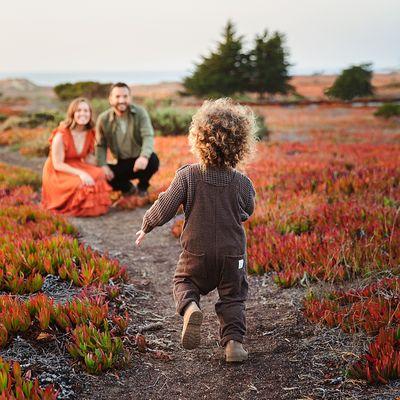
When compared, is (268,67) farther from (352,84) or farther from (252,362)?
(252,362)

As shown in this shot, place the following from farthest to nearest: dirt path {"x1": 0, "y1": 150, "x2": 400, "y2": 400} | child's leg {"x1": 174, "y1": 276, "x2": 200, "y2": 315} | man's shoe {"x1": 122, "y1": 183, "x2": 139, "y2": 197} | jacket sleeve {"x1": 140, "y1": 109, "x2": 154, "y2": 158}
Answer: man's shoe {"x1": 122, "y1": 183, "x2": 139, "y2": 197}
jacket sleeve {"x1": 140, "y1": 109, "x2": 154, "y2": 158}
child's leg {"x1": 174, "y1": 276, "x2": 200, "y2": 315}
dirt path {"x1": 0, "y1": 150, "x2": 400, "y2": 400}

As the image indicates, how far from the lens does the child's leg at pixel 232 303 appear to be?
12.1 feet

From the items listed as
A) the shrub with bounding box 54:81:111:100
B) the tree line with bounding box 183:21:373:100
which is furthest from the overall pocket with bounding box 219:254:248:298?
the shrub with bounding box 54:81:111:100

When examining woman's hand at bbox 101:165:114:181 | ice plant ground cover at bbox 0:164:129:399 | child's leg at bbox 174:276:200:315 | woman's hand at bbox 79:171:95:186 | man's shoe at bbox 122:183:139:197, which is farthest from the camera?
man's shoe at bbox 122:183:139:197

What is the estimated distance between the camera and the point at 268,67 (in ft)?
107

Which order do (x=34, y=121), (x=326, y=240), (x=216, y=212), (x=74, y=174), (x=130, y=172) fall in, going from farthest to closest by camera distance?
(x=34, y=121) < (x=130, y=172) < (x=74, y=174) < (x=326, y=240) < (x=216, y=212)

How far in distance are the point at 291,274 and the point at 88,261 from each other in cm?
210

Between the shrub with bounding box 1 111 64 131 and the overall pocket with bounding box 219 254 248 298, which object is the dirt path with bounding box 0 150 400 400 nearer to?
the overall pocket with bounding box 219 254 248 298

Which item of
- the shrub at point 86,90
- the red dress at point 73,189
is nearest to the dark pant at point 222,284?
the red dress at point 73,189

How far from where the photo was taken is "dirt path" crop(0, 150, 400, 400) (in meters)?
3.27

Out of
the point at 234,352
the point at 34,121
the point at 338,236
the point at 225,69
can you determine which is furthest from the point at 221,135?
the point at 225,69

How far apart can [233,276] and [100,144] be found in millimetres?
6001

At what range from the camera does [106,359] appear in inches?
136

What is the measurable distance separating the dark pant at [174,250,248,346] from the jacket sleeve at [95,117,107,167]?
570cm
